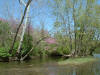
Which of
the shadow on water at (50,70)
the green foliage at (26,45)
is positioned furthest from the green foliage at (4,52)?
the shadow on water at (50,70)

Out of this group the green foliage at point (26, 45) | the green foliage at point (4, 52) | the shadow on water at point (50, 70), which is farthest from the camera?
the green foliage at point (26, 45)

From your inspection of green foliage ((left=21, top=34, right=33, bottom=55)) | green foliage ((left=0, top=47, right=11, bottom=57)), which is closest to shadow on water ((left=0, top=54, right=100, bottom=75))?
green foliage ((left=0, top=47, right=11, bottom=57))

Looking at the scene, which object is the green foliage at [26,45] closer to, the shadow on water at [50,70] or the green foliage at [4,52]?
the green foliage at [4,52]

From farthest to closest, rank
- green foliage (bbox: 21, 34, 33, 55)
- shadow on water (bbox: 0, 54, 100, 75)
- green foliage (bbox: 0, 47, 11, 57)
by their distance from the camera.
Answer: green foliage (bbox: 21, 34, 33, 55), green foliage (bbox: 0, 47, 11, 57), shadow on water (bbox: 0, 54, 100, 75)

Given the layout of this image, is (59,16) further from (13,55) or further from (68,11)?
(13,55)

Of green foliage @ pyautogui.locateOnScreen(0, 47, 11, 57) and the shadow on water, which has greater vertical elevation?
green foliage @ pyautogui.locateOnScreen(0, 47, 11, 57)

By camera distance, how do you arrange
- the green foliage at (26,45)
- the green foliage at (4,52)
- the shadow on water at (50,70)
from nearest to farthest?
the shadow on water at (50,70), the green foliage at (4,52), the green foliage at (26,45)

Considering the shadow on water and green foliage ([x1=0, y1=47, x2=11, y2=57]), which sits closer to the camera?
the shadow on water

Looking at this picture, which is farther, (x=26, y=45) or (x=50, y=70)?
(x=26, y=45)

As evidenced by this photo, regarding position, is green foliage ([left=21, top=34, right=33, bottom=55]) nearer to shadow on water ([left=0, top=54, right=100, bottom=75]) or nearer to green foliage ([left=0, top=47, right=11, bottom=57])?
green foliage ([left=0, top=47, right=11, bottom=57])

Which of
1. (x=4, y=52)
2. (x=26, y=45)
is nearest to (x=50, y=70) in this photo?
(x=4, y=52)

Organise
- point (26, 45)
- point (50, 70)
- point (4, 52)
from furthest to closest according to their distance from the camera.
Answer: point (26, 45) → point (4, 52) → point (50, 70)

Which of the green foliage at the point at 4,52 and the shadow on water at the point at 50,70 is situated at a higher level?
the green foliage at the point at 4,52

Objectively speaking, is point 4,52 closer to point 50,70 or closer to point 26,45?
point 26,45
